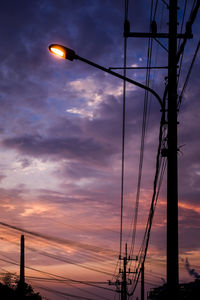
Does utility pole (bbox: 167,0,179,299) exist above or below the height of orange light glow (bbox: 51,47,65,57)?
below

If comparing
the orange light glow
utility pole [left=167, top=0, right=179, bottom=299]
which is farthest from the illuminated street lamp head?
utility pole [left=167, top=0, right=179, bottom=299]

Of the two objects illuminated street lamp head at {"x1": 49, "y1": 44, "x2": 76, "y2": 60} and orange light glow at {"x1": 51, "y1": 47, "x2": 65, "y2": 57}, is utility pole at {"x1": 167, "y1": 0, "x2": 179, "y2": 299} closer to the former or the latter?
illuminated street lamp head at {"x1": 49, "y1": 44, "x2": 76, "y2": 60}

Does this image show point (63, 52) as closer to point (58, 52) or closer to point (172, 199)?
point (58, 52)

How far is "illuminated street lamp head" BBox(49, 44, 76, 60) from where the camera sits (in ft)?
26.4

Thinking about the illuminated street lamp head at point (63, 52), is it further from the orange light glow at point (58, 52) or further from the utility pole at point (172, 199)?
the utility pole at point (172, 199)

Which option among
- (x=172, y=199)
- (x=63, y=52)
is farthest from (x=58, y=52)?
(x=172, y=199)

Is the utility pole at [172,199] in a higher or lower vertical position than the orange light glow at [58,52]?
lower

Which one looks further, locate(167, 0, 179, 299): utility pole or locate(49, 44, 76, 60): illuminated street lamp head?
locate(49, 44, 76, 60): illuminated street lamp head

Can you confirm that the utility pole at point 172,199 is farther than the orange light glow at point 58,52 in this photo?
No

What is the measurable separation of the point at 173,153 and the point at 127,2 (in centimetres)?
601

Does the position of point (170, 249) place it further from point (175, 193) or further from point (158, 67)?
point (158, 67)

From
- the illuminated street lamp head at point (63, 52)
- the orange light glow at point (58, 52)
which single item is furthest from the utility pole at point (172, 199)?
the orange light glow at point (58, 52)

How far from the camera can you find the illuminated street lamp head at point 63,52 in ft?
26.4

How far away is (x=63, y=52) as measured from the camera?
26.6 ft
